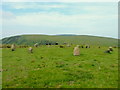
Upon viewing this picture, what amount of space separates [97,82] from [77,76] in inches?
117

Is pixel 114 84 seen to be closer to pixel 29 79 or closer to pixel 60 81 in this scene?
pixel 60 81

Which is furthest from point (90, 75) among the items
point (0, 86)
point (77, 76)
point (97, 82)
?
point (0, 86)

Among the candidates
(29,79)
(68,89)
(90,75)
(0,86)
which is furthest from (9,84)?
(90,75)

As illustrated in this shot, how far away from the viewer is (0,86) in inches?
672

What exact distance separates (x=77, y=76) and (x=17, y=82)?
617 cm

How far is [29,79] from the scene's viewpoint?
1905 centimetres

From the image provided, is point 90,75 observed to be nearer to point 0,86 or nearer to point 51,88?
point 51,88

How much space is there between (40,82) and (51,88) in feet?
7.25

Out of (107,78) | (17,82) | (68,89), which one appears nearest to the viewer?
(68,89)

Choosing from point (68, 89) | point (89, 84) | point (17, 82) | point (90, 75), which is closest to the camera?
point (68, 89)

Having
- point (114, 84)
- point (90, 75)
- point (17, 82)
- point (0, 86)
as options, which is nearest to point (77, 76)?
point (90, 75)

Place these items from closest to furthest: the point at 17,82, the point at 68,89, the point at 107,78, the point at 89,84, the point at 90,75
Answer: the point at 68,89
the point at 89,84
the point at 17,82
the point at 107,78
the point at 90,75

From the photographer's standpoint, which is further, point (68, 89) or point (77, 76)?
point (77, 76)

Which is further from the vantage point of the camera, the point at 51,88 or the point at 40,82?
the point at 40,82
